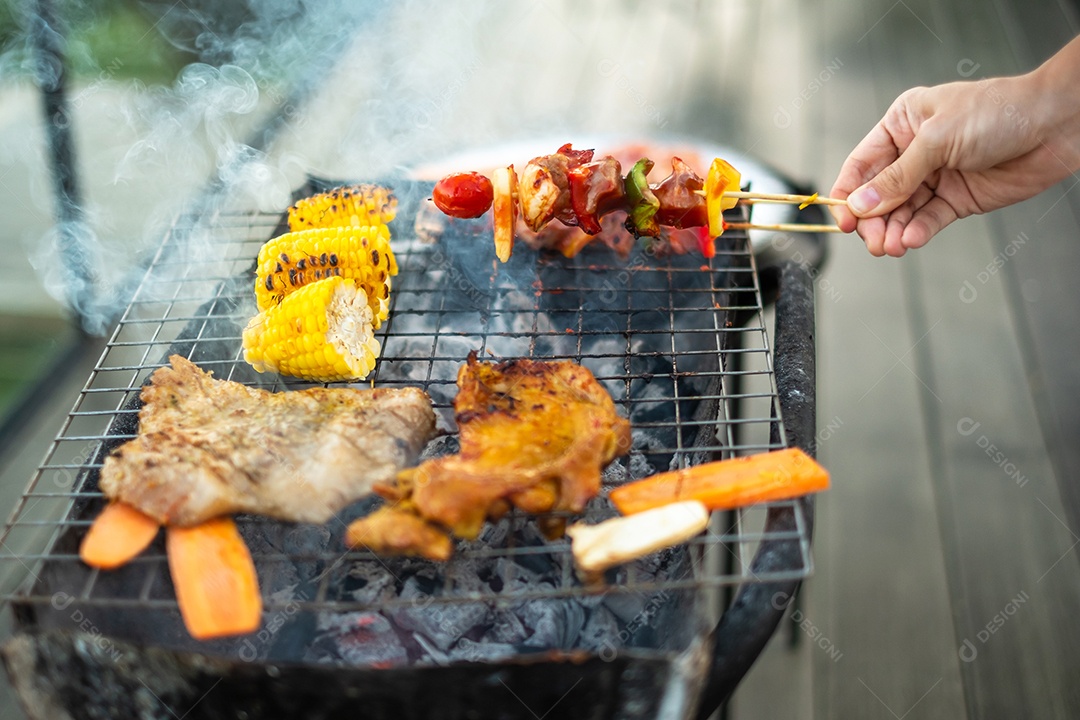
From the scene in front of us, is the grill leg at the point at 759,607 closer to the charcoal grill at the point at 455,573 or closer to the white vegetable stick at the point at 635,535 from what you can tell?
the charcoal grill at the point at 455,573

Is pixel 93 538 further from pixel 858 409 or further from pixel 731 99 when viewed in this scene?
pixel 731 99

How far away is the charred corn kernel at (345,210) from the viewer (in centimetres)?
374

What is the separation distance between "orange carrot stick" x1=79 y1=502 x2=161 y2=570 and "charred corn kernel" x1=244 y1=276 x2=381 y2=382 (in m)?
0.86

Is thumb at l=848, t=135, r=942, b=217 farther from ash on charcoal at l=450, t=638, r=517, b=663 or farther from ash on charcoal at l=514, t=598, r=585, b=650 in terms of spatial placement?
ash on charcoal at l=450, t=638, r=517, b=663

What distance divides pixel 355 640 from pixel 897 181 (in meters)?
2.96

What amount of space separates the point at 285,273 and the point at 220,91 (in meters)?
4.17

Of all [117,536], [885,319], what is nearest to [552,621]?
[117,536]

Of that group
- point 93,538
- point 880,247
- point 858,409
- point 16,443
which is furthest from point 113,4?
point 858,409

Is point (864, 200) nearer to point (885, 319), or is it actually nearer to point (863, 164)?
point (863, 164)

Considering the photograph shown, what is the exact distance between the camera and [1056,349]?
548 cm

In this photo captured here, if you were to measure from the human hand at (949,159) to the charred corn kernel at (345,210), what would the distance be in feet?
7.16

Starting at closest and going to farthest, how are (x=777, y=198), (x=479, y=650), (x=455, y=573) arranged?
(x=479, y=650) < (x=455, y=573) < (x=777, y=198)

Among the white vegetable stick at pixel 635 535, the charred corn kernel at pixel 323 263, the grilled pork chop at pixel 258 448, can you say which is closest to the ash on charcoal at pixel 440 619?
the grilled pork chop at pixel 258 448

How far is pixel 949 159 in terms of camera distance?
3.55 meters
